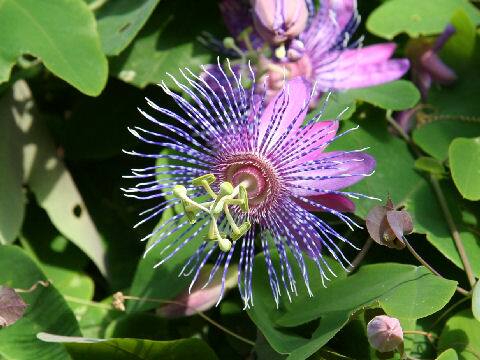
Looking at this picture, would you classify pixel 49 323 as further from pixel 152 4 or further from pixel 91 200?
pixel 152 4

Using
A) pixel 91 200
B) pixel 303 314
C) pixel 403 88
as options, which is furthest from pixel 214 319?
pixel 403 88

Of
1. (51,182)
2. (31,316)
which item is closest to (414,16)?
(51,182)

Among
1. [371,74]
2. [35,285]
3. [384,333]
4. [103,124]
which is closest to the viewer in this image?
[384,333]

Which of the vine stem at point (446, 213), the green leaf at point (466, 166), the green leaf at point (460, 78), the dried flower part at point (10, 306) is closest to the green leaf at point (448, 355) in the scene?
the vine stem at point (446, 213)

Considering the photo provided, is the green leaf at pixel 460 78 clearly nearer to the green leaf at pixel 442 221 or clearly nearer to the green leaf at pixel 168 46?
the green leaf at pixel 442 221

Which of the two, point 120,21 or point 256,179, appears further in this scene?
point 120,21

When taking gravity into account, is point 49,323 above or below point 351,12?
below

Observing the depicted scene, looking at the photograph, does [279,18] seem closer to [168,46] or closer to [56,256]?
[168,46]
